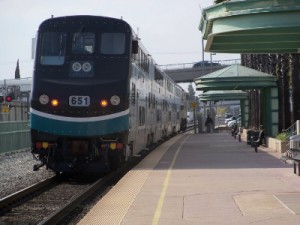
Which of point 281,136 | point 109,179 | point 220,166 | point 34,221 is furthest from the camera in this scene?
point 281,136

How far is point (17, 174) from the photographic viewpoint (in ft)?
58.5

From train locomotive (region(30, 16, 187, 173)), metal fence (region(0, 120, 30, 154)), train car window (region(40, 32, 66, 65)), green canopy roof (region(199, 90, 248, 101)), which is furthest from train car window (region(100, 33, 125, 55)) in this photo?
green canopy roof (region(199, 90, 248, 101))

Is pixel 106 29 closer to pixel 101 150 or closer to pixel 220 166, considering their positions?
pixel 101 150

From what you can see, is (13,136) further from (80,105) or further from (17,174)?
(80,105)

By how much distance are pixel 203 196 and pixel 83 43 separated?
6.40 metres

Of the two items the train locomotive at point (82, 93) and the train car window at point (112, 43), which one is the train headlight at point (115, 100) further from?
the train car window at point (112, 43)

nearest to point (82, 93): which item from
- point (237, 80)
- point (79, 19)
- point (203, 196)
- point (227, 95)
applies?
point (79, 19)

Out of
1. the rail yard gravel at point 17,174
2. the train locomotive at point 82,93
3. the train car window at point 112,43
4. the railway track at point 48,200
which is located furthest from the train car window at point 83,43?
the rail yard gravel at point 17,174

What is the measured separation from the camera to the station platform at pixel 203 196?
30.4 feet

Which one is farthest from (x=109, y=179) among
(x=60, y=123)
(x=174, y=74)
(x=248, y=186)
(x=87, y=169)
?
(x=174, y=74)

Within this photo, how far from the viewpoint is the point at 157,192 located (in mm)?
12219

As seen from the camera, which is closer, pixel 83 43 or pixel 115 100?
pixel 115 100

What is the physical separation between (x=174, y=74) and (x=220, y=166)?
68.8 m

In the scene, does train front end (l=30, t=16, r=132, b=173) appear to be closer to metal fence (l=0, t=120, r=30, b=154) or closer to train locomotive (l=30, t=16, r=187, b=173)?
train locomotive (l=30, t=16, r=187, b=173)
